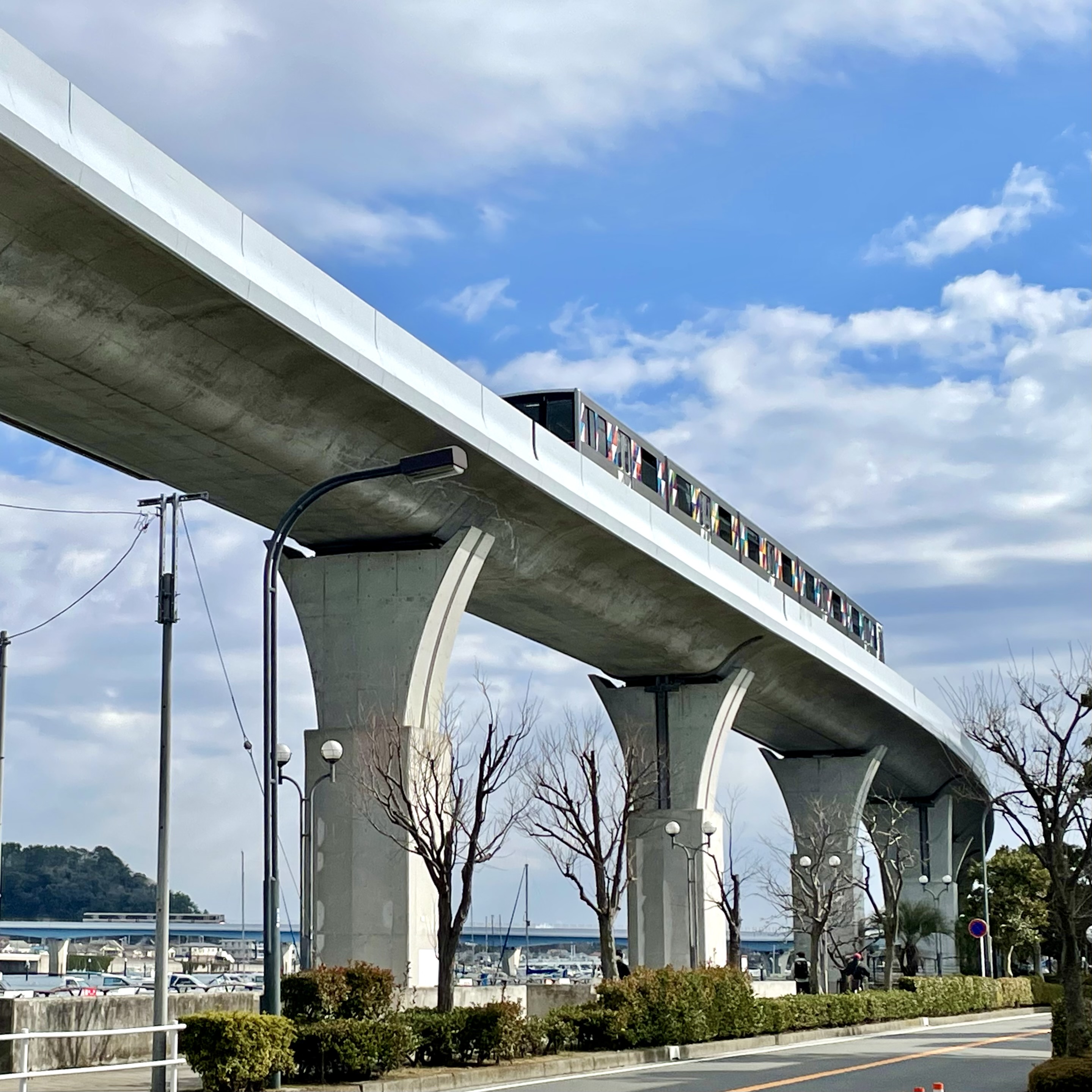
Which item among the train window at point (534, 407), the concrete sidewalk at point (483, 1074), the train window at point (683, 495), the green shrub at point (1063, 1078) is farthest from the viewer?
the train window at point (683, 495)

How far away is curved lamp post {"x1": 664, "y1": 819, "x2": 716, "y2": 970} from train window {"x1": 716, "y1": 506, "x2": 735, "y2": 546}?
8056 millimetres

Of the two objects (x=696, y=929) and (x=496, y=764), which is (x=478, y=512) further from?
(x=696, y=929)

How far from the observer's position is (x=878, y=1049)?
2830cm

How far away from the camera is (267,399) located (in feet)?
76.9

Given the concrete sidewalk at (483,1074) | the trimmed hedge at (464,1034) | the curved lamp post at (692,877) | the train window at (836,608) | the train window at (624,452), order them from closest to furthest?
1. the concrete sidewalk at (483,1074)
2. the trimmed hedge at (464,1034)
3. the train window at (624,452)
4. the curved lamp post at (692,877)
5. the train window at (836,608)

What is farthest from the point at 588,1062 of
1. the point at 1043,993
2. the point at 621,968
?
the point at 1043,993

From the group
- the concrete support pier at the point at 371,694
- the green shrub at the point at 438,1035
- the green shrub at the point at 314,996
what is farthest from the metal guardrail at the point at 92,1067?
the concrete support pier at the point at 371,694

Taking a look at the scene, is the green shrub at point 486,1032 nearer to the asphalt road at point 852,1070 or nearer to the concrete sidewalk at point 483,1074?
the concrete sidewalk at point 483,1074

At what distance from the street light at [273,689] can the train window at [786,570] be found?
32.3m

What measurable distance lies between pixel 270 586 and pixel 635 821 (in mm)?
27529

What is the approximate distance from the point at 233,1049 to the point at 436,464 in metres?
7.01

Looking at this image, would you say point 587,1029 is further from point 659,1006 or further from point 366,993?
point 366,993

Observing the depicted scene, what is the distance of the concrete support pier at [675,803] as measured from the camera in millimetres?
43969

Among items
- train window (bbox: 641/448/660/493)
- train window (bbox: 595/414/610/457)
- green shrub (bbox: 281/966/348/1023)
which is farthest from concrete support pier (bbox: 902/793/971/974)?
green shrub (bbox: 281/966/348/1023)
